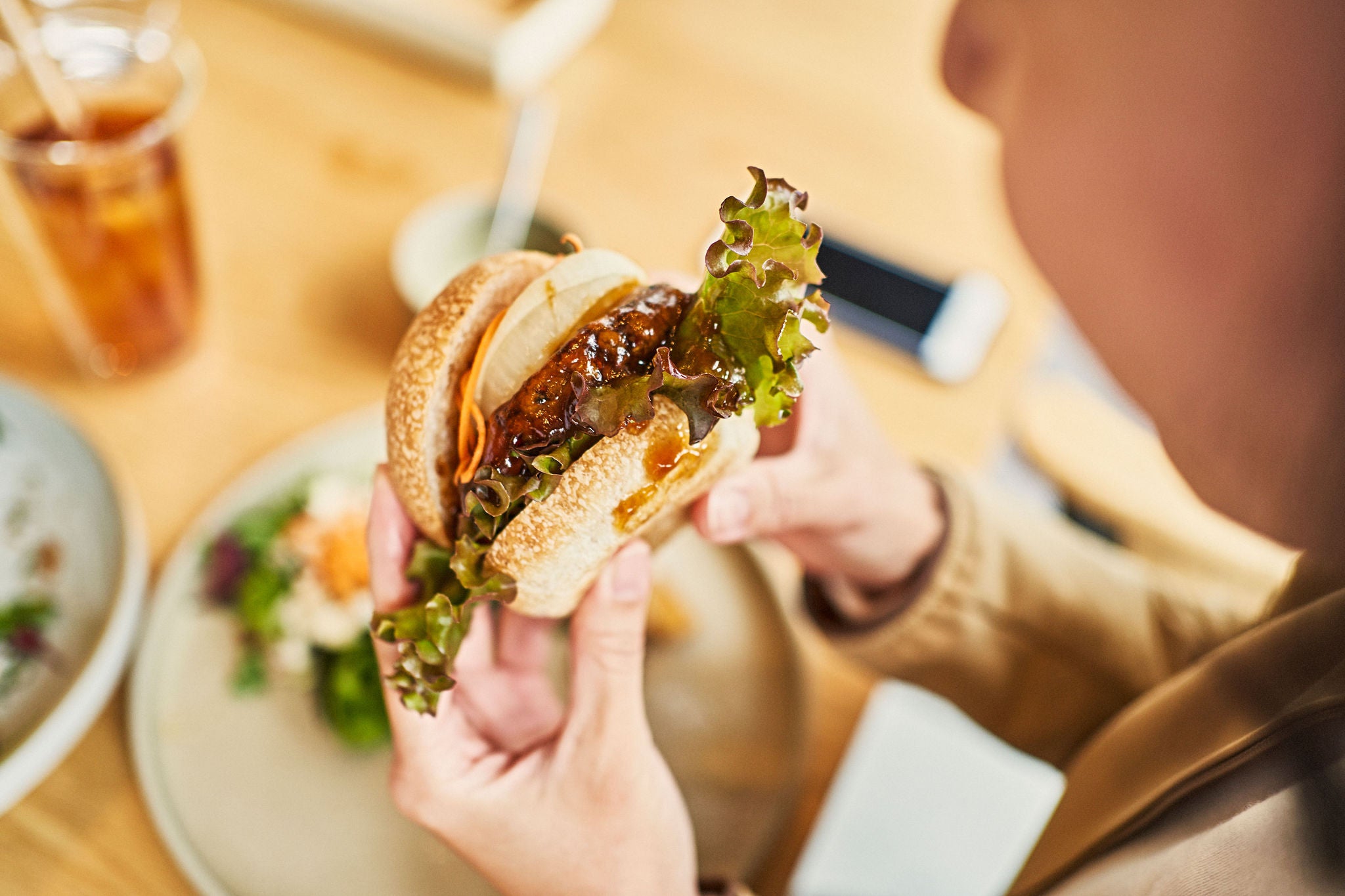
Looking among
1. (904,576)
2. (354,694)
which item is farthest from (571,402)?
(904,576)

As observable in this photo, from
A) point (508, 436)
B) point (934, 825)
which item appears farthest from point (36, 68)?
point (934, 825)

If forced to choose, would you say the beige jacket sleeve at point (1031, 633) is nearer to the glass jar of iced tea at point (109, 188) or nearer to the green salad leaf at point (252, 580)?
the green salad leaf at point (252, 580)

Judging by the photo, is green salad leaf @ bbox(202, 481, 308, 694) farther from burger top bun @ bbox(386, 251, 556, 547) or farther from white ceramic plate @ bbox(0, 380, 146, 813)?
burger top bun @ bbox(386, 251, 556, 547)

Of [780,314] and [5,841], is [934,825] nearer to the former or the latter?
Answer: [780,314]

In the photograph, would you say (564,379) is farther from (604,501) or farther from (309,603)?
(309,603)

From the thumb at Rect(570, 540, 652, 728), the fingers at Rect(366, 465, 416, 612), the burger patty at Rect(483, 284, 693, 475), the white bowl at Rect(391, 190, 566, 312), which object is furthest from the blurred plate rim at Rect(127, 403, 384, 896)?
the burger patty at Rect(483, 284, 693, 475)

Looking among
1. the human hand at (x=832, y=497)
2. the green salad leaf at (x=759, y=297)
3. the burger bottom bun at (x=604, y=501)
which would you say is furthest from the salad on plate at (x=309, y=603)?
the green salad leaf at (x=759, y=297)
